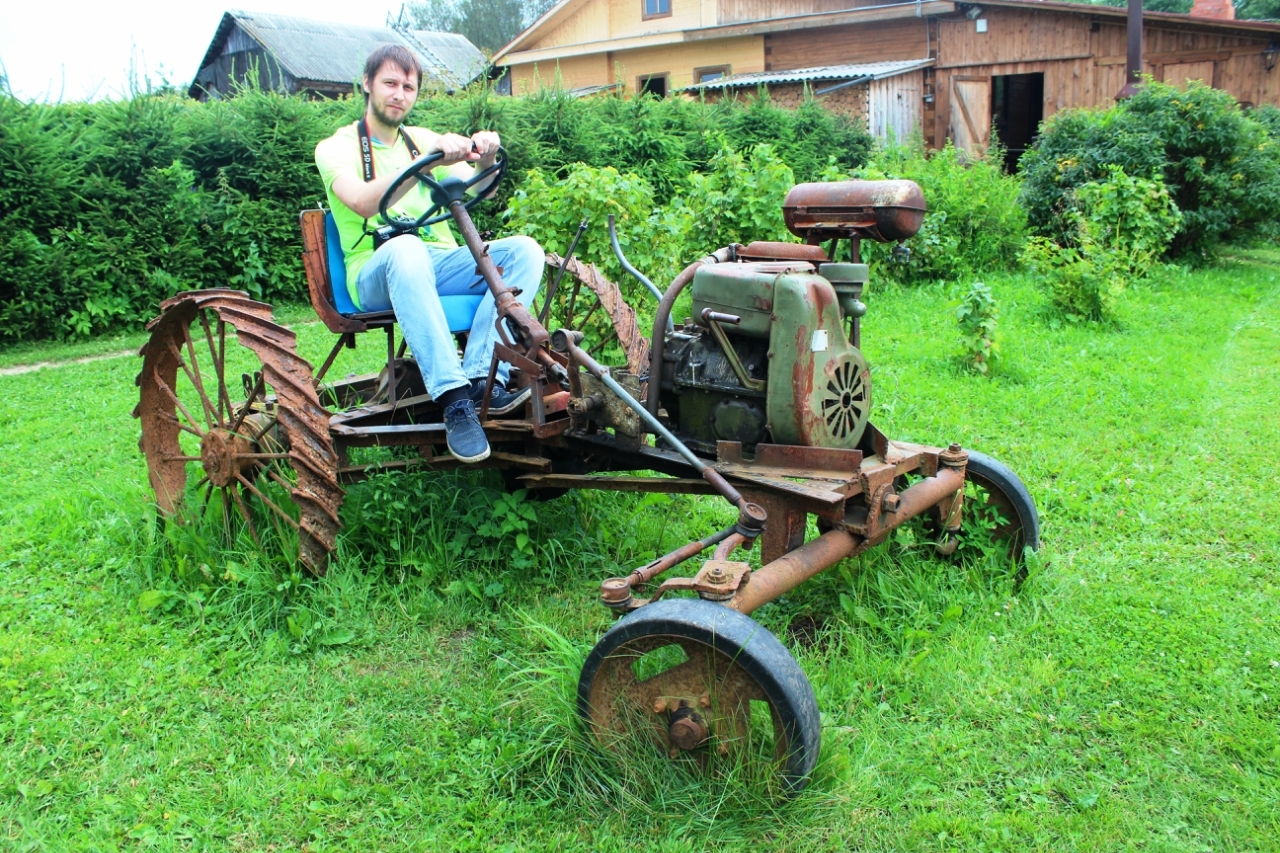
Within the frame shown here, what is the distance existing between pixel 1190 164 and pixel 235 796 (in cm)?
1252

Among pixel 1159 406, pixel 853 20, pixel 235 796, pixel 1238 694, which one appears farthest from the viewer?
Answer: pixel 853 20

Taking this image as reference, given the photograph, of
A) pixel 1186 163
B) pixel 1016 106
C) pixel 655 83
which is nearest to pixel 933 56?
pixel 1016 106

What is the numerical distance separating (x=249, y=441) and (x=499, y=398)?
3.53 ft

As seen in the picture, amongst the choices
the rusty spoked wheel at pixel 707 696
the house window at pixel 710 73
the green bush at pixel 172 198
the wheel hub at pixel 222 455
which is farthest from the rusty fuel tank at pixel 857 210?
the house window at pixel 710 73

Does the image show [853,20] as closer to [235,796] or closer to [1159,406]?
[1159,406]

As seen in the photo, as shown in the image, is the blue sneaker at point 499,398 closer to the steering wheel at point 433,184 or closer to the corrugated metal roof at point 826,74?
the steering wheel at point 433,184

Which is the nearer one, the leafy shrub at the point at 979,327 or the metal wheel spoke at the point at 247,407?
the metal wheel spoke at the point at 247,407

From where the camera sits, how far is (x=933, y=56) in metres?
19.2

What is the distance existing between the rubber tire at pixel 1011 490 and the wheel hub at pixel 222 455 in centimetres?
295

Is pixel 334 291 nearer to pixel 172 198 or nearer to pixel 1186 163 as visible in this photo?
pixel 172 198

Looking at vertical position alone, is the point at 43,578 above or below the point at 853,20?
below

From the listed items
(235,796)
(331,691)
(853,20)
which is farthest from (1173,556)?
(853,20)

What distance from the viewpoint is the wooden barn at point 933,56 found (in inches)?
671

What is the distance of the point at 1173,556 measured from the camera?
3945mm
